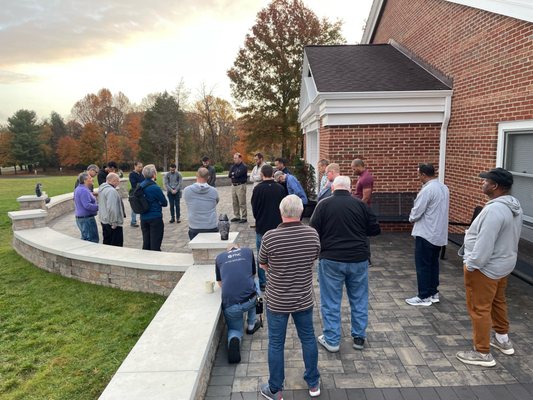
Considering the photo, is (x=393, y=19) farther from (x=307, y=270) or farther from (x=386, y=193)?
(x=307, y=270)

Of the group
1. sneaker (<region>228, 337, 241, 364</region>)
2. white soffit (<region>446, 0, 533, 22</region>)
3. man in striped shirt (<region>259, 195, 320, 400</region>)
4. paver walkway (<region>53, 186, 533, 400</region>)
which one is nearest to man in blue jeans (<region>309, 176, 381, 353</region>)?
paver walkway (<region>53, 186, 533, 400</region>)

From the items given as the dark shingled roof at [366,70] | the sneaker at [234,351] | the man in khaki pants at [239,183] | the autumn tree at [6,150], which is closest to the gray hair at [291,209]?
the sneaker at [234,351]

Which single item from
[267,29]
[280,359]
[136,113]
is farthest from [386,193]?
[136,113]

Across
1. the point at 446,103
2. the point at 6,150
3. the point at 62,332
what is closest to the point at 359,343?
the point at 62,332

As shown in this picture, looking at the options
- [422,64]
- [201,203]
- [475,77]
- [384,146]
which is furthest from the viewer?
[422,64]

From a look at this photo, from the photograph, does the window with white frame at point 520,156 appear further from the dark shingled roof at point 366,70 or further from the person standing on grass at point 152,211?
the person standing on grass at point 152,211

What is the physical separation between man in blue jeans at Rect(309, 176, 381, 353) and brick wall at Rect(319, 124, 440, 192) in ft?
16.4

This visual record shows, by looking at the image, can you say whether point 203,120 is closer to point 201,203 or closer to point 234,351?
point 201,203

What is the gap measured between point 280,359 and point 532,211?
5177mm

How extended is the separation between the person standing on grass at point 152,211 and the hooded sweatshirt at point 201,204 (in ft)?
3.20

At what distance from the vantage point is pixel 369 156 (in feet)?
28.4

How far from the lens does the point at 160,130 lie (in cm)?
4353

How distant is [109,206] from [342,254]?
482 cm

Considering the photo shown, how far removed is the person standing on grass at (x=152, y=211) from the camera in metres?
6.54
